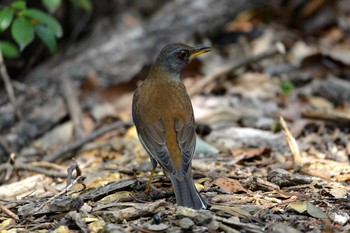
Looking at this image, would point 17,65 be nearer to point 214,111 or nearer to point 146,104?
point 214,111

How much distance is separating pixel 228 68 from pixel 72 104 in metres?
2.18

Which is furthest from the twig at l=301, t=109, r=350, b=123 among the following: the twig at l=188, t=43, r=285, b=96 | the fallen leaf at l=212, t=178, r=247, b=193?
the fallen leaf at l=212, t=178, r=247, b=193

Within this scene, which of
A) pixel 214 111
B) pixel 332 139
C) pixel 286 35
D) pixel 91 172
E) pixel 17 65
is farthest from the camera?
pixel 286 35

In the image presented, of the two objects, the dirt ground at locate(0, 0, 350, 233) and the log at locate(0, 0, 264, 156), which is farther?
the log at locate(0, 0, 264, 156)

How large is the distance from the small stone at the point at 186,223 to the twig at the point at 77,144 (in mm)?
3025

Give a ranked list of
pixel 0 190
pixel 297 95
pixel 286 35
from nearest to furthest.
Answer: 1. pixel 0 190
2. pixel 297 95
3. pixel 286 35

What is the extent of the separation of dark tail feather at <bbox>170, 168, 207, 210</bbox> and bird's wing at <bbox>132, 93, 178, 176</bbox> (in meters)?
0.14

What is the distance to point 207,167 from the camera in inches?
226

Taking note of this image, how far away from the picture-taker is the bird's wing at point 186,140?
493 cm

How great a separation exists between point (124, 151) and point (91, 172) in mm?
877

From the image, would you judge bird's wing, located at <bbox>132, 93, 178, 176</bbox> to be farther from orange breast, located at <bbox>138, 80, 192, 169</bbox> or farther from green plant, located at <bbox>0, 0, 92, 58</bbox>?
green plant, located at <bbox>0, 0, 92, 58</bbox>

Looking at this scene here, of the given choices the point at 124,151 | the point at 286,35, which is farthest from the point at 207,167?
the point at 286,35

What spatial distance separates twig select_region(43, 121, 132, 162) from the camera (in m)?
6.84

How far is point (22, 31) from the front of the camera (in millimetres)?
6047
